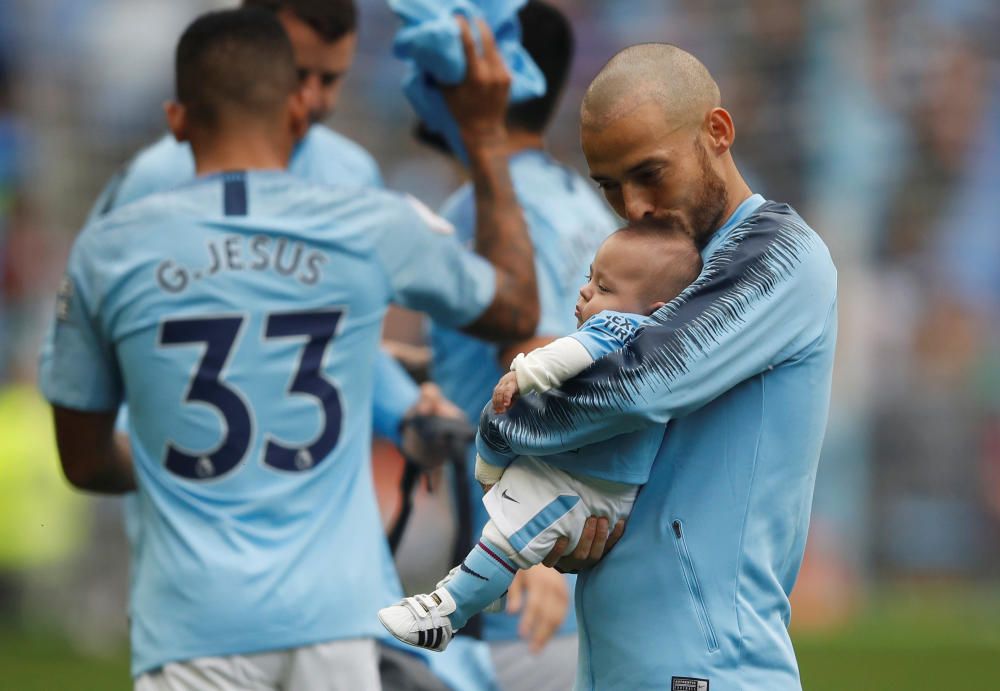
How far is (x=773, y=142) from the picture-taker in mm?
13266

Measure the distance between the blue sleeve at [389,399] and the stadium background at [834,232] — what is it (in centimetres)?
641

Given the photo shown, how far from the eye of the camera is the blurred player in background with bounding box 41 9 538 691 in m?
3.72

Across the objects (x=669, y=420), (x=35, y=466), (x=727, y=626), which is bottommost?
(x=35, y=466)

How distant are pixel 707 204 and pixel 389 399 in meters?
1.76

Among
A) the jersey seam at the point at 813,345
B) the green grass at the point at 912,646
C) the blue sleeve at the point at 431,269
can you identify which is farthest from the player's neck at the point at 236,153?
the green grass at the point at 912,646

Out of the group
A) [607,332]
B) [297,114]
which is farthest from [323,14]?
[607,332]

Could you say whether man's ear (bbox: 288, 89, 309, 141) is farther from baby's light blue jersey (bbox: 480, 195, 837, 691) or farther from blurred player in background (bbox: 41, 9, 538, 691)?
baby's light blue jersey (bbox: 480, 195, 837, 691)

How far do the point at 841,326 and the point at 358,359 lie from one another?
29.3ft

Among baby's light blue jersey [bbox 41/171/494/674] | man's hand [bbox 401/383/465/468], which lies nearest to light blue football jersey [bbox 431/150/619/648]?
man's hand [bbox 401/383/465/468]

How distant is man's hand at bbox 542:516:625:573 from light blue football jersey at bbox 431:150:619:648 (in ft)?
4.97

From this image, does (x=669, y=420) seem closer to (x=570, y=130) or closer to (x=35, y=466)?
(x=35, y=466)

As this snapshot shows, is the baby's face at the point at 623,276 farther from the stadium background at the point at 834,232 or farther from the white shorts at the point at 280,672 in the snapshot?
the stadium background at the point at 834,232

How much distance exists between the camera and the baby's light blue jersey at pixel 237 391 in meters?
3.72

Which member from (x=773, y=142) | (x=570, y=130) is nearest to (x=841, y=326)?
(x=773, y=142)
